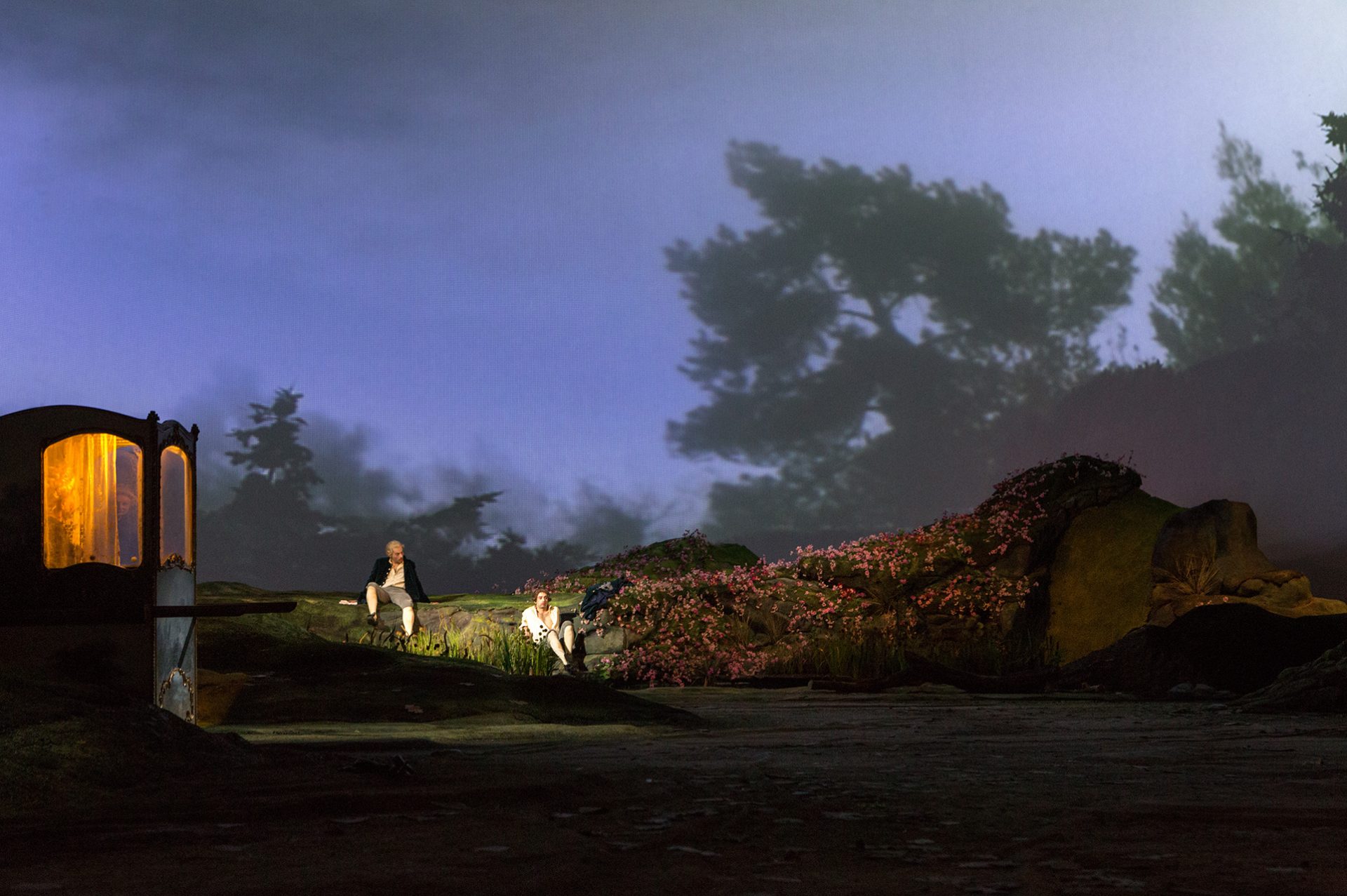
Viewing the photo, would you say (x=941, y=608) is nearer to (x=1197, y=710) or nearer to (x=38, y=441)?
(x=1197, y=710)

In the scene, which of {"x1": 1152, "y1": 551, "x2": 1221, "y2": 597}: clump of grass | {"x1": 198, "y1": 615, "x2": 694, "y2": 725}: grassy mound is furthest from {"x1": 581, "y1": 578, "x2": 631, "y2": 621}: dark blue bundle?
{"x1": 1152, "y1": 551, "x2": 1221, "y2": 597}: clump of grass

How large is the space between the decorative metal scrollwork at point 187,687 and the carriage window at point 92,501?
0.79 m

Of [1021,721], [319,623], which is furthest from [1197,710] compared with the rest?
[319,623]

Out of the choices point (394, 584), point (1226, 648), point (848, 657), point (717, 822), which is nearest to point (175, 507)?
point (717, 822)

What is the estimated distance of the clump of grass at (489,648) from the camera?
1271 cm

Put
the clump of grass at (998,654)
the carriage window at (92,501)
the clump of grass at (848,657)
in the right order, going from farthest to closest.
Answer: the clump of grass at (998,654) → the clump of grass at (848,657) → the carriage window at (92,501)

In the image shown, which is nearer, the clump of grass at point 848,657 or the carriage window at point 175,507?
the carriage window at point 175,507

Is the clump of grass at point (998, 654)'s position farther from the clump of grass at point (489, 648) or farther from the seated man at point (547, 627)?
the clump of grass at point (489, 648)

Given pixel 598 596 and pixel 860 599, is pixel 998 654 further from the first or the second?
pixel 598 596

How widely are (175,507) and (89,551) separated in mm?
594

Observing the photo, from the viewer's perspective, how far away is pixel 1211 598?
14312 mm

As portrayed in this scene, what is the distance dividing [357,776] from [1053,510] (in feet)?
41.7

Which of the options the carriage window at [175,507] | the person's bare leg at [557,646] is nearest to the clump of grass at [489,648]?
the person's bare leg at [557,646]

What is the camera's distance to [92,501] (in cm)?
762
